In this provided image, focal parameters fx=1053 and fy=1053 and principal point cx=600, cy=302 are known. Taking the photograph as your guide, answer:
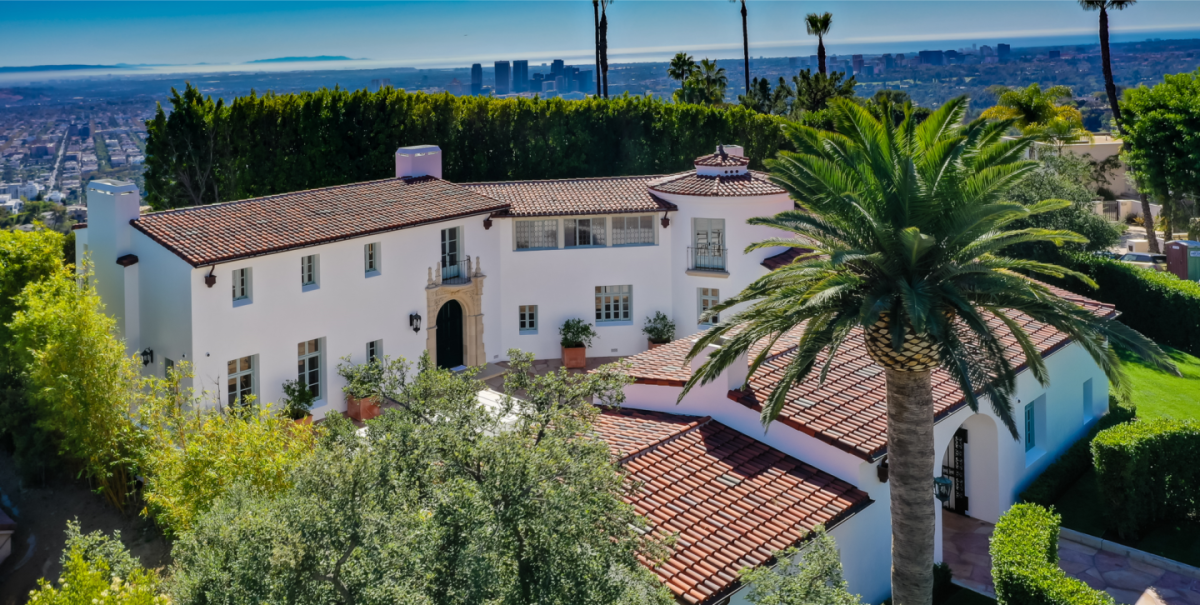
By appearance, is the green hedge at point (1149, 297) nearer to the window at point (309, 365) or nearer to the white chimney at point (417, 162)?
the white chimney at point (417, 162)

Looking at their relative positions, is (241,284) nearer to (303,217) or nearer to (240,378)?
(240,378)

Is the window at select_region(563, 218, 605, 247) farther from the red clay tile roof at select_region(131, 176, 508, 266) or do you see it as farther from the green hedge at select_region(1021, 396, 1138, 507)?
the green hedge at select_region(1021, 396, 1138, 507)

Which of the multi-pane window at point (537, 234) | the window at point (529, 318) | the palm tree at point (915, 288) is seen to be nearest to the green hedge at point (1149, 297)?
the multi-pane window at point (537, 234)

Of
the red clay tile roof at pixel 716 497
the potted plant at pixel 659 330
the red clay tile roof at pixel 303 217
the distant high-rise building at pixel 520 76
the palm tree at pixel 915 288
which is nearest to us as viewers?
the palm tree at pixel 915 288

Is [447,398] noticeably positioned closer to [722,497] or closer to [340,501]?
[340,501]

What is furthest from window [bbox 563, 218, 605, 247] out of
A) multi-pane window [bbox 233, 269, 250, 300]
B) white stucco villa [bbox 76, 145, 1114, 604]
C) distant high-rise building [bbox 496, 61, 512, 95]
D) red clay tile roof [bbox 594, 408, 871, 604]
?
distant high-rise building [bbox 496, 61, 512, 95]
